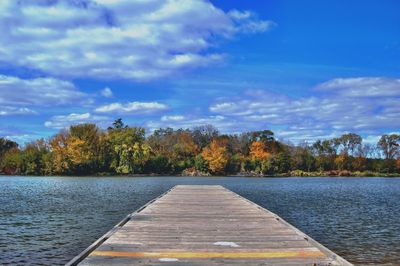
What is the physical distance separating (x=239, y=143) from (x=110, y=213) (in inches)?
4291

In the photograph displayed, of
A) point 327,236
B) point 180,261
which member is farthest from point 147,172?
point 180,261

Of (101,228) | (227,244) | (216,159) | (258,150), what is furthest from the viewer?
(258,150)

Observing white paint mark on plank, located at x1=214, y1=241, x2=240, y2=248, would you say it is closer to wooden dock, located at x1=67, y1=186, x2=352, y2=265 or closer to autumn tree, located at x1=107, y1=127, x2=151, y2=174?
wooden dock, located at x1=67, y1=186, x2=352, y2=265

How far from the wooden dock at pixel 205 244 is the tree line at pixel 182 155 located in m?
83.1

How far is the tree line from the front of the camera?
315 feet

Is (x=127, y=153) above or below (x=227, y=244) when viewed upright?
above

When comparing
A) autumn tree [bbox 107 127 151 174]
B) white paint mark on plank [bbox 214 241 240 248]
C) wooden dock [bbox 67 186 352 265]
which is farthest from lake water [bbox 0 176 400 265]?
autumn tree [bbox 107 127 151 174]

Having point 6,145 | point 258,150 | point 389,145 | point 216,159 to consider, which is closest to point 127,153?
point 216,159

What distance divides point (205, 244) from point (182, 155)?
352 feet

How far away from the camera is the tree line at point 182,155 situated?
315 ft

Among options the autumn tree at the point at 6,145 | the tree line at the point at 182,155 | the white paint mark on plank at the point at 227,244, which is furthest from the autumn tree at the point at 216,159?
the white paint mark on plank at the point at 227,244

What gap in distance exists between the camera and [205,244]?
10.6m

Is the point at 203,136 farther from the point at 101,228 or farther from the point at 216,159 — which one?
the point at 101,228

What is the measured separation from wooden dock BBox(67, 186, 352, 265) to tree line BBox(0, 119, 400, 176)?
273ft
